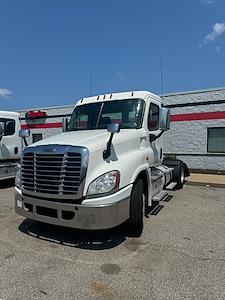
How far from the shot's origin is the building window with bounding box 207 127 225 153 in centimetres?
1497

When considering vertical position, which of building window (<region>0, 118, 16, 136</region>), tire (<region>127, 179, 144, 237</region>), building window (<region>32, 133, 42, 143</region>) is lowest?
tire (<region>127, 179, 144, 237</region>)

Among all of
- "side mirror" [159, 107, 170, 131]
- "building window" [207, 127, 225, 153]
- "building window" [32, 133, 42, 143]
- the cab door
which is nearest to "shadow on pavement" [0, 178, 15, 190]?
the cab door

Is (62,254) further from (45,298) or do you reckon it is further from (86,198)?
(45,298)

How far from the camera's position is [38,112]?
2183 cm

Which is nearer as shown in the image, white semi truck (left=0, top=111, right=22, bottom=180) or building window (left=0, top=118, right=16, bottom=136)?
white semi truck (left=0, top=111, right=22, bottom=180)

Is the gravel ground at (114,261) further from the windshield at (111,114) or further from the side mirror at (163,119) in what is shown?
the windshield at (111,114)

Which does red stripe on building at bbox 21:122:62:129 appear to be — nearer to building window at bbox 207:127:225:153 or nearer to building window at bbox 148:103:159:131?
building window at bbox 207:127:225:153

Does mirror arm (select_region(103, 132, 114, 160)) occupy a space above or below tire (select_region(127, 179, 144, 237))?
above

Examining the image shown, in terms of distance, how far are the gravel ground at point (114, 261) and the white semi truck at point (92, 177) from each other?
1.56 ft

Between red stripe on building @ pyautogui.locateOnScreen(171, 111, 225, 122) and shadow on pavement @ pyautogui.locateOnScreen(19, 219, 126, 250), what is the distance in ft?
35.1

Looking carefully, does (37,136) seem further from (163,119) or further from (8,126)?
(163,119)

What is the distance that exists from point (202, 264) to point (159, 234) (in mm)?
1375

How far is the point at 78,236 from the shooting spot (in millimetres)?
5523

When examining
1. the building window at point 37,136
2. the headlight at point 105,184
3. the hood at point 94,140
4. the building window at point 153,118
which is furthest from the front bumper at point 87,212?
the building window at point 37,136
